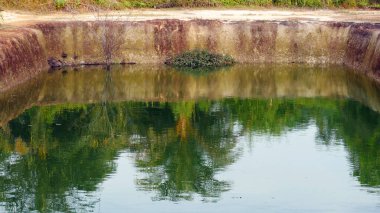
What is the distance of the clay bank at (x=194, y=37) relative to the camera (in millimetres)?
33844

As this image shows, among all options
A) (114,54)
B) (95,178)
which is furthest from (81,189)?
(114,54)

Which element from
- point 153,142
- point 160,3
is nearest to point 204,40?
point 160,3

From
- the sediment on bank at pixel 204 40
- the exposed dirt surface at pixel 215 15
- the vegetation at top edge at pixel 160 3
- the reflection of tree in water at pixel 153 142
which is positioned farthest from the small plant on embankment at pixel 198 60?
the reflection of tree in water at pixel 153 142

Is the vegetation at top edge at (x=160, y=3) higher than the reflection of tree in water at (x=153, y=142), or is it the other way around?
the vegetation at top edge at (x=160, y=3)

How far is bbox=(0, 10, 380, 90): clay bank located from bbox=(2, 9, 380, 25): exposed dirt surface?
47mm

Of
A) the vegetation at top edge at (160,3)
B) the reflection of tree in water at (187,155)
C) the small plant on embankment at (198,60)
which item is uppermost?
the vegetation at top edge at (160,3)

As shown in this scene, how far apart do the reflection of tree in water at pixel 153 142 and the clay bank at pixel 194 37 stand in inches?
220

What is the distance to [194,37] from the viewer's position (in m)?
34.8

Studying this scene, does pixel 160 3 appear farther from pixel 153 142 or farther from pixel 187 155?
pixel 187 155

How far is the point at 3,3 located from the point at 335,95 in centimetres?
1421

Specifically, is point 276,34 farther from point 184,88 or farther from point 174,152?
point 174,152

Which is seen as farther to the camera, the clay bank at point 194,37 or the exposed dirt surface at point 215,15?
the exposed dirt surface at point 215,15

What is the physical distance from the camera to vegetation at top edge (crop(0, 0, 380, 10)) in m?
37.3

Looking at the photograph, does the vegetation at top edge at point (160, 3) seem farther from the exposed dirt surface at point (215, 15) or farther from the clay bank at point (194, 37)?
the clay bank at point (194, 37)
